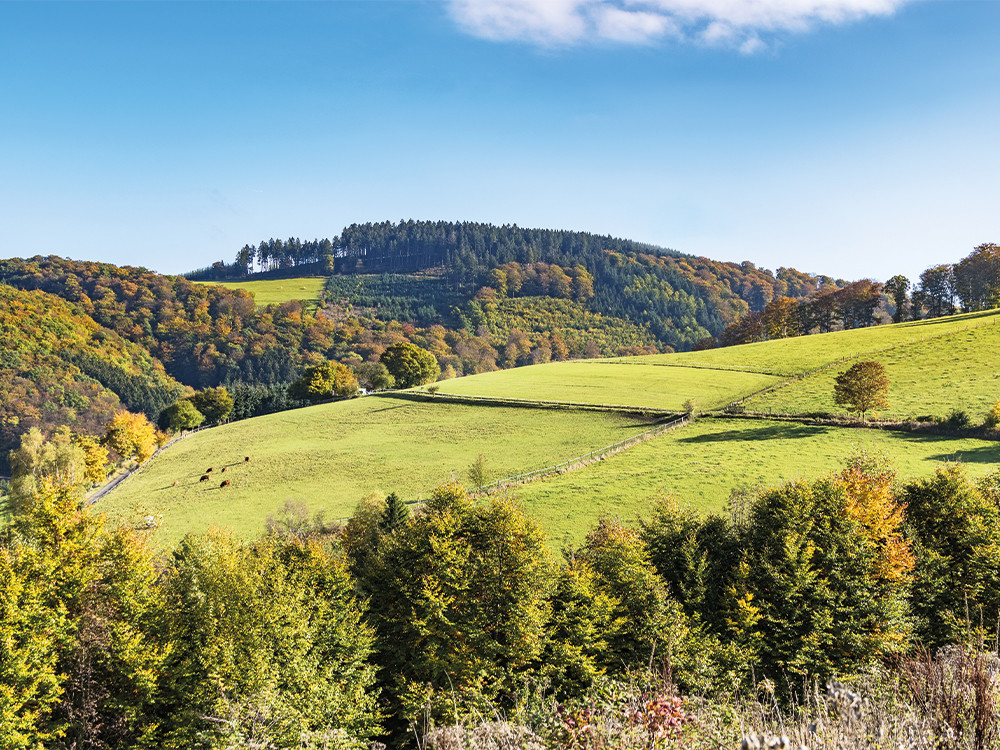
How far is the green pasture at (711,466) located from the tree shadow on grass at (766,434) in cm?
9

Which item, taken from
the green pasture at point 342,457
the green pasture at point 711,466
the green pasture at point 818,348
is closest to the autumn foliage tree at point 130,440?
the green pasture at point 342,457

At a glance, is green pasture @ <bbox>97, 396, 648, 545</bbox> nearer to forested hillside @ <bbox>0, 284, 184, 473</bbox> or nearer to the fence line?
the fence line

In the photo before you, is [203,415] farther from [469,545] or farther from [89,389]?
[469,545]

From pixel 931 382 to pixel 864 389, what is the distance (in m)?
15.3

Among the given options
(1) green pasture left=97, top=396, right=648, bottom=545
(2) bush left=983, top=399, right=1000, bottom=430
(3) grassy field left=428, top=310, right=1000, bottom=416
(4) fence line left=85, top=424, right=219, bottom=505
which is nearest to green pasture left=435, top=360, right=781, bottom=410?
(3) grassy field left=428, top=310, right=1000, bottom=416

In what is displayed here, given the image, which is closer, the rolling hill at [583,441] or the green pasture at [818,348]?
the rolling hill at [583,441]

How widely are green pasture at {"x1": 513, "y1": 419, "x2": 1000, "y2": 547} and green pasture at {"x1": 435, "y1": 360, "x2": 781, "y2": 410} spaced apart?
15331 mm

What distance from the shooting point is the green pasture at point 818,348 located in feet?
280

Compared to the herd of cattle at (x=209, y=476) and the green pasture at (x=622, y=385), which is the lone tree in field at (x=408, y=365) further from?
the herd of cattle at (x=209, y=476)

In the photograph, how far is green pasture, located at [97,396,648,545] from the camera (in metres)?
53.4

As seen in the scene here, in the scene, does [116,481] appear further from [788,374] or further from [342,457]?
[788,374]

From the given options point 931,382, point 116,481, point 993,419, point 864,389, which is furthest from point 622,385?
point 116,481

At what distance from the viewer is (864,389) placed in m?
58.5

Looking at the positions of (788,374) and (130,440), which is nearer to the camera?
(788,374)
